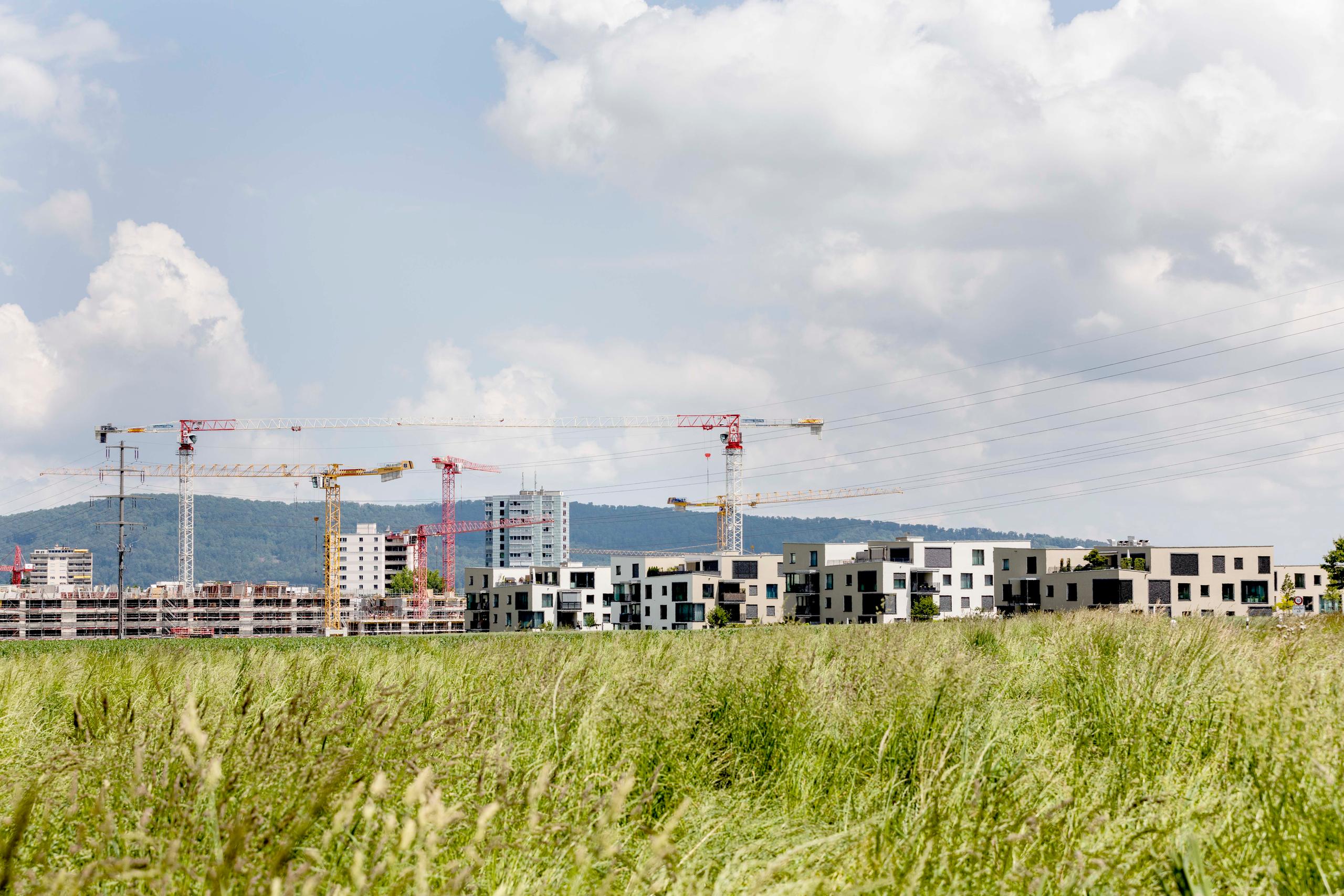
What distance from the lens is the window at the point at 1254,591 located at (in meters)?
86.6

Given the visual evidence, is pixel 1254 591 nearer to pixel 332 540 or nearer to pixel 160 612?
pixel 332 540

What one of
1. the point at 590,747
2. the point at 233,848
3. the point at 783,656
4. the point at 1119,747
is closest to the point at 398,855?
the point at 233,848

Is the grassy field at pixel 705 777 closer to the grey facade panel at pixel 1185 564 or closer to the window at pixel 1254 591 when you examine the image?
the grey facade panel at pixel 1185 564

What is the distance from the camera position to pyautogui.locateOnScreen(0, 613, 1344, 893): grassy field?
311 cm

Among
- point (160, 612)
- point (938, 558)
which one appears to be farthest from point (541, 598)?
point (160, 612)

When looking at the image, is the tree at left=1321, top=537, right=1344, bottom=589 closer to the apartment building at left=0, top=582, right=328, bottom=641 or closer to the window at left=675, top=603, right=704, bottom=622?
the window at left=675, top=603, right=704, bottom=622

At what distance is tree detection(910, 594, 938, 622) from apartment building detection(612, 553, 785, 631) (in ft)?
39.6

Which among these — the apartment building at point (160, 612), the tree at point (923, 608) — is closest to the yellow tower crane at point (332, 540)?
the apartment building at point (160, 612)

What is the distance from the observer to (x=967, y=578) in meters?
95.2

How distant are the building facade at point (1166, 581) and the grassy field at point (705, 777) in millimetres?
78670

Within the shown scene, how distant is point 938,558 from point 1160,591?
18.8m

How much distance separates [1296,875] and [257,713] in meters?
5.02

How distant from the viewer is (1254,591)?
8700 cm

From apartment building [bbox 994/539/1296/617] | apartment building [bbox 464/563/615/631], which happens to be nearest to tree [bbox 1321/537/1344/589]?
apartment building [bbox 994/539/1296/617]
